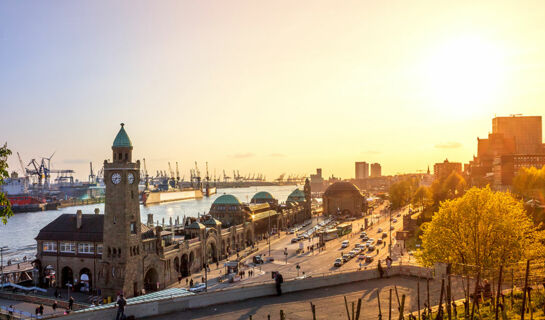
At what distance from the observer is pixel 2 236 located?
128m

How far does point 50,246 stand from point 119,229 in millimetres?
14810

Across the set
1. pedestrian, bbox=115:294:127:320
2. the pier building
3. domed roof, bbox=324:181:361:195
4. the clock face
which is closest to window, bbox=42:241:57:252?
the pier building

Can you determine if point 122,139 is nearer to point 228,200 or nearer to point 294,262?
point 294,262

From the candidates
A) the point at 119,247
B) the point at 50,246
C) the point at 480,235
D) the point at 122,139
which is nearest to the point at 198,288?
the point at 119,247

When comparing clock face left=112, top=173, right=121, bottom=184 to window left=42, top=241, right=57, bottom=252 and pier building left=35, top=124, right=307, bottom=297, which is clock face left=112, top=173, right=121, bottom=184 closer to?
pier building left=35, top=124, right=307, bottom=297

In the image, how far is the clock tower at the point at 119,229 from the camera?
162 ft

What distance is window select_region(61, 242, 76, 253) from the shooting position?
56438 mm

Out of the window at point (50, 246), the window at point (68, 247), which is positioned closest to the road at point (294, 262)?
the window at point (68, 247)

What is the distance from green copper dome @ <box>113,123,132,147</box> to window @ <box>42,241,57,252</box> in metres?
17.9

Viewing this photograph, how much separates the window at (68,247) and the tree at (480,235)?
42.8 meters

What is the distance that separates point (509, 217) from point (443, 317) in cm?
2315

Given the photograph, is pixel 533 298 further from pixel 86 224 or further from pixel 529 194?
pixel 529 194

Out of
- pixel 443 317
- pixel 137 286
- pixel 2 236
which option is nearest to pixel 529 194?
pixel 137 286

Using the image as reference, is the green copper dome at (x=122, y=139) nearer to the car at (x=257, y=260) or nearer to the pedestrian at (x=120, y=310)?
the car at (x=257, y=260)
